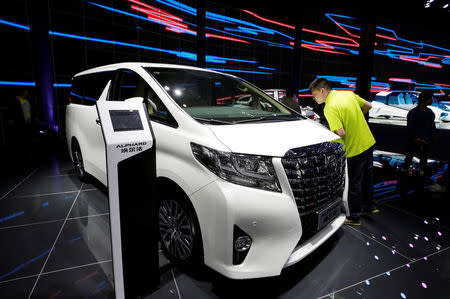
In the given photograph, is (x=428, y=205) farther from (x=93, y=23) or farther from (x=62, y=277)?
(x=93, y=23)

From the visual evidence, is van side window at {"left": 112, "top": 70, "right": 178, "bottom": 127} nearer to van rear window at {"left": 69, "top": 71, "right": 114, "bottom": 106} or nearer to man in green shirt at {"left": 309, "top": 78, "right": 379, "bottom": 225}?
van rear window at {"left": 69, "top": 71, "right": 114, "bottom": 106}

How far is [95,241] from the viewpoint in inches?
98.4

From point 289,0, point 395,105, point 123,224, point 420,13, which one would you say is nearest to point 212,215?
point 123,224

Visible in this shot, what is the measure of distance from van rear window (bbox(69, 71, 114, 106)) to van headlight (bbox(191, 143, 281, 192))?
77.3 inches

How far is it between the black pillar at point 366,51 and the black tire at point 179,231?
24.7ft

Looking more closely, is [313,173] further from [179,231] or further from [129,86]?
[129,86]

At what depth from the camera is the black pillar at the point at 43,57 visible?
7.81m

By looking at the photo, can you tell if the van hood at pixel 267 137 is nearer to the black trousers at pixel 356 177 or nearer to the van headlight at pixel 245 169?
the van headlight at pixel 245 169

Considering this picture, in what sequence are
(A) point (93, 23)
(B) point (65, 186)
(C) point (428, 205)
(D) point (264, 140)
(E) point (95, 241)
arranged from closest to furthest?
(D) point (264, 140) < (E) point (95, 241) < (C) point (428, 205) < (B) point (65, 186) < (A) point (93, 23)

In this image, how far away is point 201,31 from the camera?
31.0 feet

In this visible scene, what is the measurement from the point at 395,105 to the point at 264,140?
14.1 meters

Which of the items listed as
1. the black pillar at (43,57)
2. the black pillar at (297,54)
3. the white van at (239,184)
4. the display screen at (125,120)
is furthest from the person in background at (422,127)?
the black pillar at (43,57)

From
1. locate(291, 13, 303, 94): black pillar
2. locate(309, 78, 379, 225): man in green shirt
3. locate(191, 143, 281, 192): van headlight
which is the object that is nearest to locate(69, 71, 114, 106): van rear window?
locate(191, 143, 281, 192): van headlight

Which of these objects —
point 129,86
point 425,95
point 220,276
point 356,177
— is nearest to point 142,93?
point 129,86
